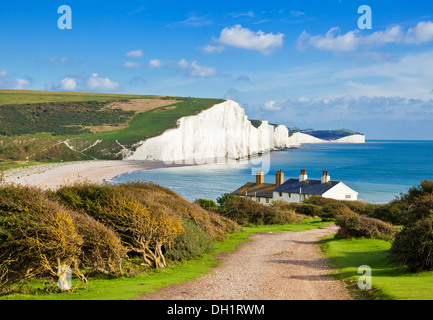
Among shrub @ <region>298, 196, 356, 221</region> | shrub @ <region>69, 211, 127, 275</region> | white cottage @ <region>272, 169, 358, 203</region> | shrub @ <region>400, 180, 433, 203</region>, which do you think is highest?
shrub @ <region>400, 180, 433, 203</region>

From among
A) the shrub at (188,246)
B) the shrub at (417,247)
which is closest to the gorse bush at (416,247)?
the shrub at (417,247)

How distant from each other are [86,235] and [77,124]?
14459 cm

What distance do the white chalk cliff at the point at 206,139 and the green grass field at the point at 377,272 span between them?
103997 mm

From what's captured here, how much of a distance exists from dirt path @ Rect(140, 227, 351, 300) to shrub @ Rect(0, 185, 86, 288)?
10.2ft

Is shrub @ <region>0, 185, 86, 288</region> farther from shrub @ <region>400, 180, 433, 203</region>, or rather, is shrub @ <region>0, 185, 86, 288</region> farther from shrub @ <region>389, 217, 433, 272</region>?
shrub @ <region>400, 180, 433, 203</region>

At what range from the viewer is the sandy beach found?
70000 mm

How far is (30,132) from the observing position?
133 metres

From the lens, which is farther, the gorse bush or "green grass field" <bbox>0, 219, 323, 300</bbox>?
the gorse bush

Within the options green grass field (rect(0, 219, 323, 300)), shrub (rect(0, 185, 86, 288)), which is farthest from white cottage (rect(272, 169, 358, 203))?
shrub (rect(0, 185, 86, 288))

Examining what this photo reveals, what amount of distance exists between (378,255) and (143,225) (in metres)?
11.2

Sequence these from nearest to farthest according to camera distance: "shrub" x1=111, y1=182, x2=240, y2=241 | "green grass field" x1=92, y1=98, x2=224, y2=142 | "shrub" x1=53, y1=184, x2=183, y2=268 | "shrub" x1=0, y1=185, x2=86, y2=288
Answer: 1. "shrub" x1=0, y1=185, x2=86, y2=288
2. "shrub" x1=53, y1=184, x2=183, y2=268
3. "shrub" x1=111, y1=182, x2=240, y2=241
4. "green grass field" x1=92, y1=98, x2=224, y2=142

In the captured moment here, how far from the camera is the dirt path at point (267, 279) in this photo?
1208cm

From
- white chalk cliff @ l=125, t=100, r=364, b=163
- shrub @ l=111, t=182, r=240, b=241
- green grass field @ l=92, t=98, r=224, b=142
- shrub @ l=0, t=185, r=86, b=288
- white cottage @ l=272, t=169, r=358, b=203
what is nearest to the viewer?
shrub @ l=0, t=185, r=86, b=288
